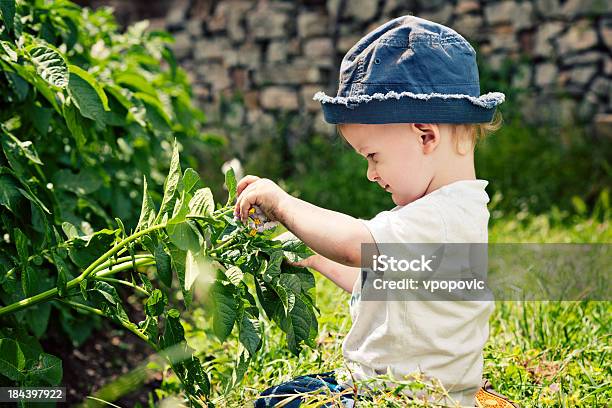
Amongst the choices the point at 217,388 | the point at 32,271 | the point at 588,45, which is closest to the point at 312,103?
the point at 588,45

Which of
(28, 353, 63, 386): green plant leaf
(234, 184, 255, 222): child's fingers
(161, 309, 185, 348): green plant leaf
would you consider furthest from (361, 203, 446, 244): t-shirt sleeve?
(28, 353, 63, 386): green plant leaf

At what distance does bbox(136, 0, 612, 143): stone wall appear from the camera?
5.75 m

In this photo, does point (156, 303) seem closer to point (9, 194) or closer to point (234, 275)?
point (234, 275)

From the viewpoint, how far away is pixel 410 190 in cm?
174

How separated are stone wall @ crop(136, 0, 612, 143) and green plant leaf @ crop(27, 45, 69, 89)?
447 centimetres

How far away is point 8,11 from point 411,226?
3.51 ft

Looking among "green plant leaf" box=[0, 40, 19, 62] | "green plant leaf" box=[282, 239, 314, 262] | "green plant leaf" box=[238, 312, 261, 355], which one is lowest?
"green plant leaf" box=[238, 312, 261, 355]

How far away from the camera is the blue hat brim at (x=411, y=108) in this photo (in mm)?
1646

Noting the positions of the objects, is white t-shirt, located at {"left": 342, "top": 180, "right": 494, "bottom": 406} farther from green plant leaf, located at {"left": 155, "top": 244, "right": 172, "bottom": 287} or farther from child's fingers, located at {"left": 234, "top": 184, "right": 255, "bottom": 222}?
green plant leaf, located at {"left": 155, "top": 244, "right": 172, "bottom": 287}

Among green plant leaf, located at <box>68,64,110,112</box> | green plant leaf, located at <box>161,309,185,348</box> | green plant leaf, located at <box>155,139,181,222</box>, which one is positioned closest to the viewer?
green plant leaf, located at <box>155,139,181,222</box>

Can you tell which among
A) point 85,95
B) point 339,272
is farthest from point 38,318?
point 339,272

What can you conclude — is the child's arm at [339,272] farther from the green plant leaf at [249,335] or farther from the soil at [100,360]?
the soil at [100,360]


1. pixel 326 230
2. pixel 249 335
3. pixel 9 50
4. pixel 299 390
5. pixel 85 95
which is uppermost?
pixel 9 50

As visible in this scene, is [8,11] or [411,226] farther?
[8,11]
